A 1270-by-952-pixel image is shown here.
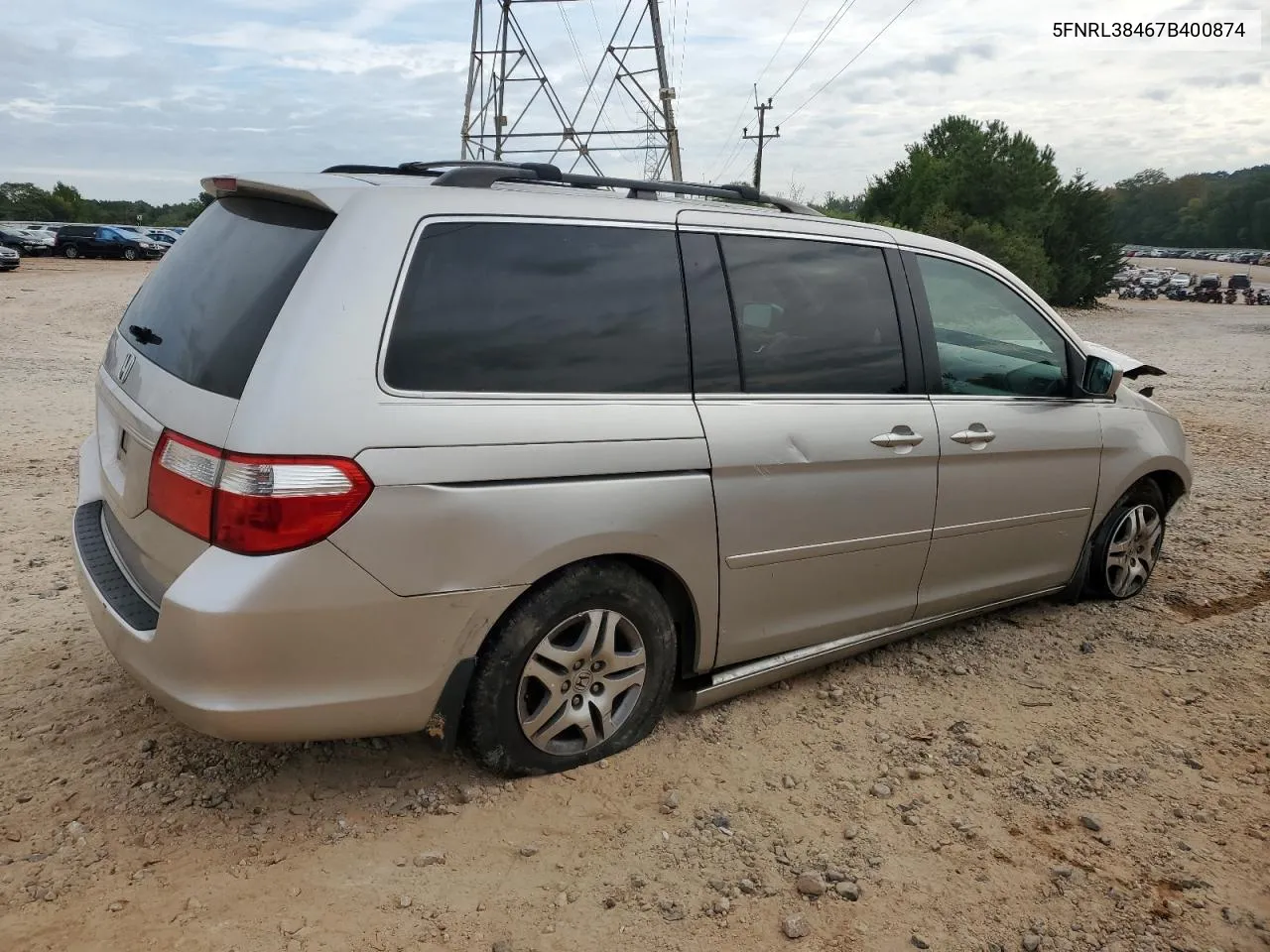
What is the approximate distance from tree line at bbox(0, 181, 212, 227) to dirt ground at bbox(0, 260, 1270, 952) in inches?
2647

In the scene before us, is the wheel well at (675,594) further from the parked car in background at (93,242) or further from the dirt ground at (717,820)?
the parked car in background at (93,242)

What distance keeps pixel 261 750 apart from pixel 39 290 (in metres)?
25.3

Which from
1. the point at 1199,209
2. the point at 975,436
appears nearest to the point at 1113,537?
the point at 975,436

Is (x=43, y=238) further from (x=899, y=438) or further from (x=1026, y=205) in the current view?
(x=899, y=438)

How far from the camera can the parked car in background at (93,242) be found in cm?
4153

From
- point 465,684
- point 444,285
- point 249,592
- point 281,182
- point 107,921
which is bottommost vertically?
point 107,921

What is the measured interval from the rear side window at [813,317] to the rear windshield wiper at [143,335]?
1812mm

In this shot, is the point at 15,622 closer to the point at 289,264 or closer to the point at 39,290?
the point at 289,264

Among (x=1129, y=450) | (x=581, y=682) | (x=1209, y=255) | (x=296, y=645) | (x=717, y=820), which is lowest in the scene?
(x=717, y=820)

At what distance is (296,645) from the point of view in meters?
2.46

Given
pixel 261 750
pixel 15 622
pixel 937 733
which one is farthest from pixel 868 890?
pixel 15 622

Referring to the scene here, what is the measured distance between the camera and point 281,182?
2844mm

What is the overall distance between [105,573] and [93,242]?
148 ft

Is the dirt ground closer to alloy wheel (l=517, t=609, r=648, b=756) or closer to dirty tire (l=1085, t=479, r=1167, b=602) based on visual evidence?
alloy wheel (l=517, t=609, r=648, b=756)
